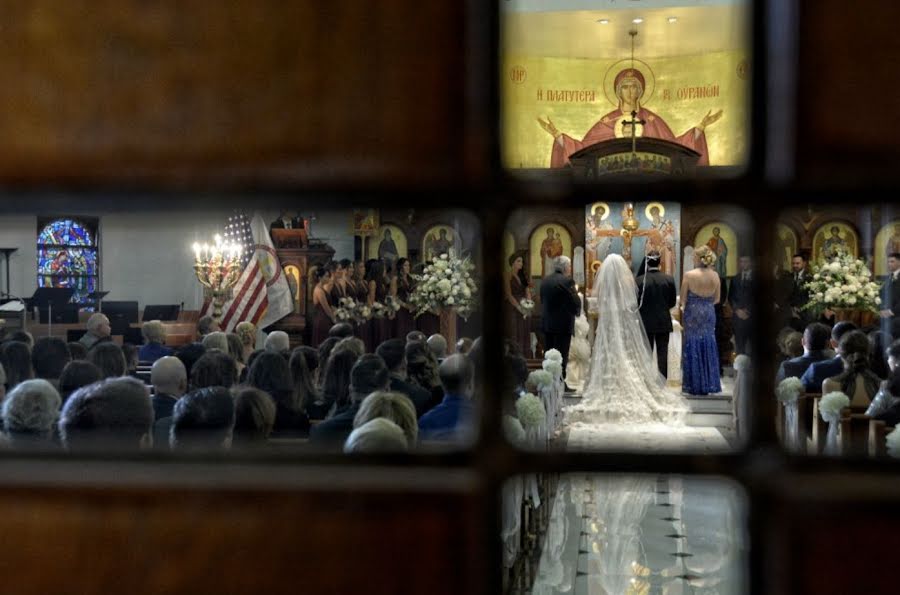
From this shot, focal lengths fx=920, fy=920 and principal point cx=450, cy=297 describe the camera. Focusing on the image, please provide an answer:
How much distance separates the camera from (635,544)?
450cm

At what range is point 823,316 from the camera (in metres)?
4.61

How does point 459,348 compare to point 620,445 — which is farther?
point 459,348

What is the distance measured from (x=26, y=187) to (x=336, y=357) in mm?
1777

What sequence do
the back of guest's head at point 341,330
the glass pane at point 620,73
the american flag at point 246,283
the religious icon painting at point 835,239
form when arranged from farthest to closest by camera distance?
the glass pane at point 620,73 < the religious icon painting at point 835,239 < the back of guest's head at point 341,330 < the american flag at point 246,283

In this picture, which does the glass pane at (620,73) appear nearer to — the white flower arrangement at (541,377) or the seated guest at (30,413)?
the white flower arrangement at (541,377)

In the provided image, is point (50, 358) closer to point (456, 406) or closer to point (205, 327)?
point (205, 327)

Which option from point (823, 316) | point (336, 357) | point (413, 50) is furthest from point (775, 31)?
point (823, 316)

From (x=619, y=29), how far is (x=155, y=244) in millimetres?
10284

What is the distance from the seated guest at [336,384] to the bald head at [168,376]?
1.07 feet

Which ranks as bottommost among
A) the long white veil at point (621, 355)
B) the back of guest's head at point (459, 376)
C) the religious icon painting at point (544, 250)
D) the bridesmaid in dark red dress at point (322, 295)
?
the long white veil at point (621, 355)

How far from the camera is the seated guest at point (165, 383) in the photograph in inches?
51.9

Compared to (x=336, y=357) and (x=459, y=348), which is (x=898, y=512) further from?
(x=336, y=357)

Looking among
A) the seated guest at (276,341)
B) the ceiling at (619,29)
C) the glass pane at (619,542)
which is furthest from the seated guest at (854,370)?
the ceiling at (619,29)

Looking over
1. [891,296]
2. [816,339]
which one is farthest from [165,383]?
[891,296]
